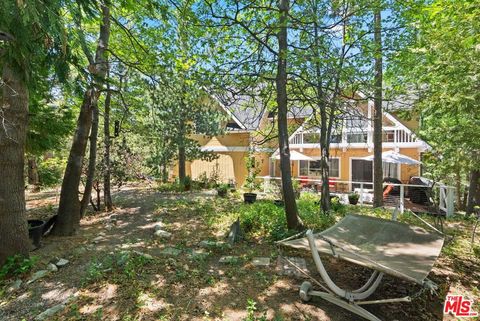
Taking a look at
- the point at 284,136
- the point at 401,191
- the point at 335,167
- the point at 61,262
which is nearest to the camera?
the point at 61,262

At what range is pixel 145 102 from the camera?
12.2m

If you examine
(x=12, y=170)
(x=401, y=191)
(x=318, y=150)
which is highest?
(x=318, y=150)

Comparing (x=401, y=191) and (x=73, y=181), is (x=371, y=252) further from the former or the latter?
(x=401, y=191)

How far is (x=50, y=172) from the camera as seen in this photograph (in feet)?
49.6

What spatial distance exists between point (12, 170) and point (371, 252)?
216 inches

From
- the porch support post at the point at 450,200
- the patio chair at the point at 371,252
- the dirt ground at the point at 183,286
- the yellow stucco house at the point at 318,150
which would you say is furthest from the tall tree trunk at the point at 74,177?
the porch support post at the point at 450,200

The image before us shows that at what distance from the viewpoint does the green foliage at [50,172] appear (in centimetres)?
1461

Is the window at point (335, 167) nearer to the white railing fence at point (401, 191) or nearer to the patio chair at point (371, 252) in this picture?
the white railing fence at point (401, 191)

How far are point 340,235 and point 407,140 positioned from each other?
11.8m

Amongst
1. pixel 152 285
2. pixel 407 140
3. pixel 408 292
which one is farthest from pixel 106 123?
pixel 407 140

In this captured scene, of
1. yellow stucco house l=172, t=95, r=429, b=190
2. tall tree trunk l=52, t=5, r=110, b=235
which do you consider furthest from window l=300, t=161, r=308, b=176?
tall tree trunk l=52, t=5, r=110, b=235

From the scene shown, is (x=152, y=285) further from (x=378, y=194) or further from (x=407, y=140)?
(x=407, y=140)

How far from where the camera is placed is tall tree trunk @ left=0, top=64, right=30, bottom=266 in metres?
4.12

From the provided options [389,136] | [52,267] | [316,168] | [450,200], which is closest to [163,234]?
[52,267]
